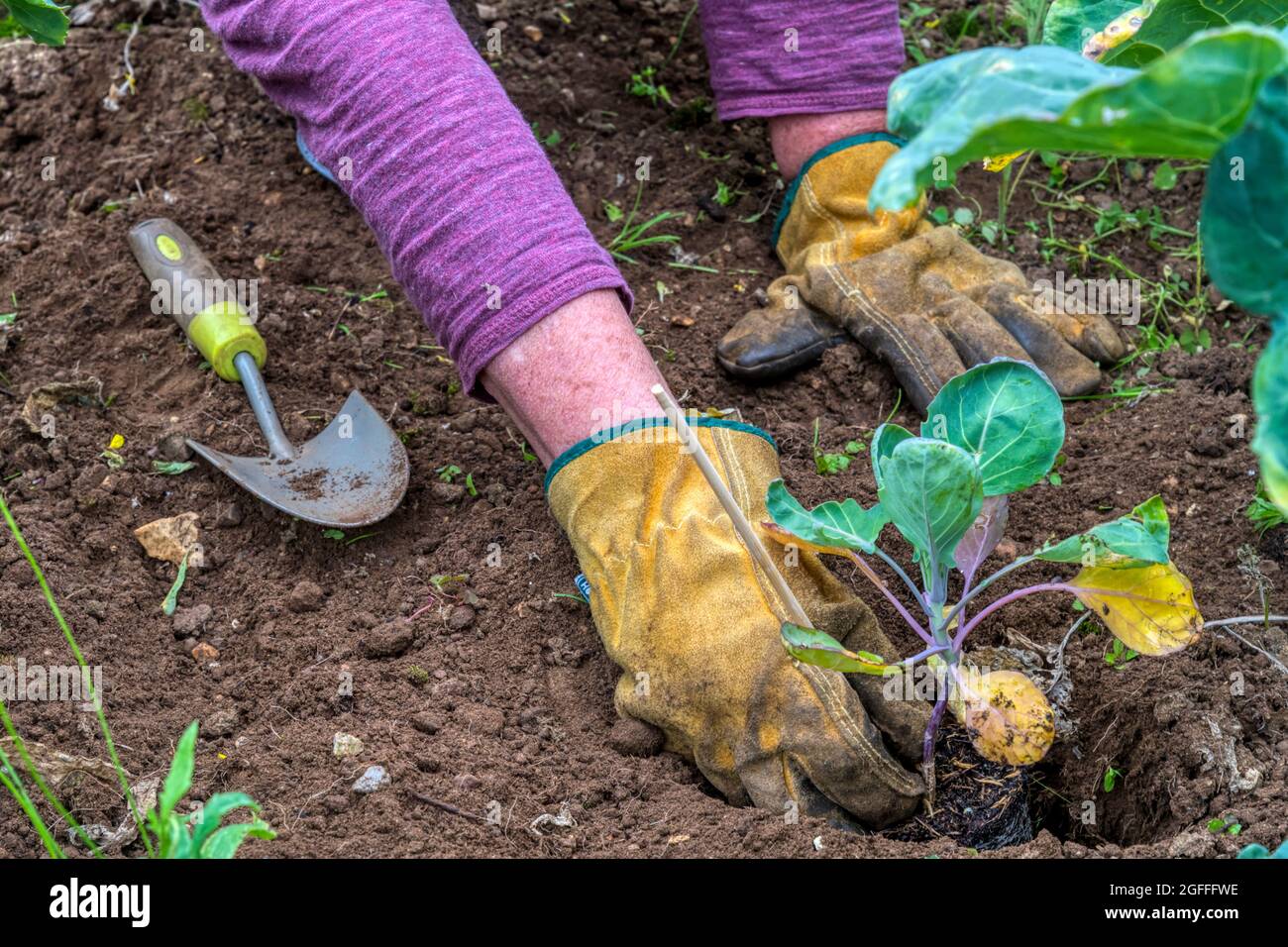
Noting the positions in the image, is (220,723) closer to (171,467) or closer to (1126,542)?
(171,467)

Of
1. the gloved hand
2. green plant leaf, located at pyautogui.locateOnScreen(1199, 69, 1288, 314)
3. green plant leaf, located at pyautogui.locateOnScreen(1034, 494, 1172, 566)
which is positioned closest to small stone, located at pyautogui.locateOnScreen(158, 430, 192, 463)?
the gloved hand

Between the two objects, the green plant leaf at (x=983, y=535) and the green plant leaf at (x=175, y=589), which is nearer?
the green plant leaf at (x=983, y=535)

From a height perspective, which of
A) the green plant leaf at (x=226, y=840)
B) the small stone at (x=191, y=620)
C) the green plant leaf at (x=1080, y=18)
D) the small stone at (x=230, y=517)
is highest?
the green plant leaf at (x=1080, y=18)

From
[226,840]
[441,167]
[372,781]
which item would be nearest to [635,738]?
[372,781]

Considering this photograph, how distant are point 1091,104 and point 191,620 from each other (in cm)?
159

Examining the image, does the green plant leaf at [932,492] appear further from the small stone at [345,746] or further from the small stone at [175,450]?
the small stone at [175,450]

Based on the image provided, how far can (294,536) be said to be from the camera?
2094 mm

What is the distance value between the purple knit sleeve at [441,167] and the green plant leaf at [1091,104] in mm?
908

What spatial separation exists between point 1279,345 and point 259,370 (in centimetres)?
192

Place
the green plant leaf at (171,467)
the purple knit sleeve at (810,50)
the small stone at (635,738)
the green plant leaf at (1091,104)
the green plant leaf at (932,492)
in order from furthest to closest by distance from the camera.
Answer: the purple knit sleeve at (810,50) → the green plant leaf at (171,467) → the small stone at (635,738) → the green plant leaf at (932,492) → the green plant leaf at (1091,104)

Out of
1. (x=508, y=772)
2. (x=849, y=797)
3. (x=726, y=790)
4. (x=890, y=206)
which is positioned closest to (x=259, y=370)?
(x=508, y=772)

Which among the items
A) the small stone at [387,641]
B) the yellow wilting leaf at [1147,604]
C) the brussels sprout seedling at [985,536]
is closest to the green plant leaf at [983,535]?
the brussels sprout seedling at [985,536]

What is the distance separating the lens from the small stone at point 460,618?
1.89 meters
